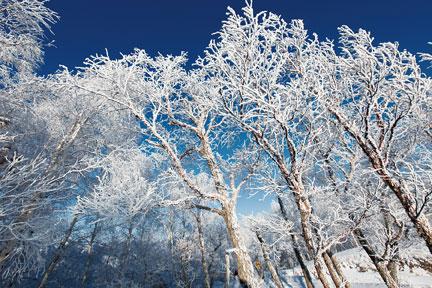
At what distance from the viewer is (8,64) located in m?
7.80

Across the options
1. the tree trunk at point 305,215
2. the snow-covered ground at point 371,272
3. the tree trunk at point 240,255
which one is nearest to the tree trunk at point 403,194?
the tree trunk at point 305,215

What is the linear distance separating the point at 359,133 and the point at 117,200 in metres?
6.17

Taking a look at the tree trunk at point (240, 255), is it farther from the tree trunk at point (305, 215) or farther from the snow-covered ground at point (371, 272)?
the snow-covered ground at point (371, 272)

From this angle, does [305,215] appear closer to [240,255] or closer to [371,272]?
[240,255]

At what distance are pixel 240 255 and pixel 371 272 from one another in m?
22.6

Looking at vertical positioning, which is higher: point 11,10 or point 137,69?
point 11,10

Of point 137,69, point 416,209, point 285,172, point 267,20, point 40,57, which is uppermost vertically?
point 40,57

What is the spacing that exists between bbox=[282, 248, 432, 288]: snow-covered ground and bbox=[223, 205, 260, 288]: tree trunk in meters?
10.5

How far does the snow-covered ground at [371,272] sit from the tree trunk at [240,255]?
10504 mm

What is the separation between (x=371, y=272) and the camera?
72.2ft

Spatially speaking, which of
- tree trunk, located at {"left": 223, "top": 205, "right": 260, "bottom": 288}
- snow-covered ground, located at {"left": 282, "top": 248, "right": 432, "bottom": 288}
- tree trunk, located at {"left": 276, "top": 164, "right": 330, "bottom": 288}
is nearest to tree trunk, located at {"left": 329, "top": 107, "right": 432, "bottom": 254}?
tree trunk, located at {"left": 276, "top": 164, "right": 330, "bottom": 288}

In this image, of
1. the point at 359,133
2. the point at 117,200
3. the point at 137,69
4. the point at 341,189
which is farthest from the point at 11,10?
the point at 341,189

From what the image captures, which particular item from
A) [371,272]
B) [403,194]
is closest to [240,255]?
[403,194]

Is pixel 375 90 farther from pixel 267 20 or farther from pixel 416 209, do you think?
pixel 267 20
